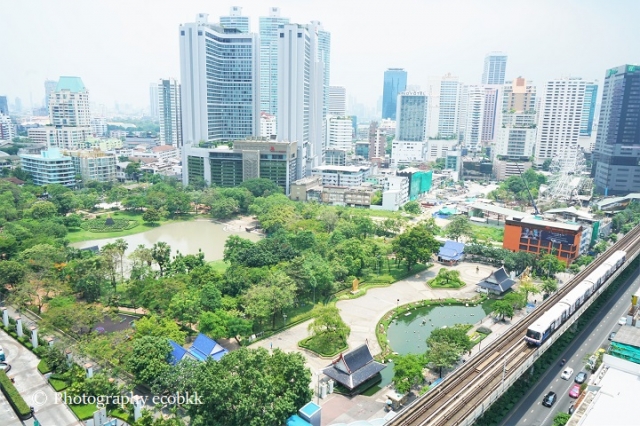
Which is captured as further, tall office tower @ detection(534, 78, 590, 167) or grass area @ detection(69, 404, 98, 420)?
tall office tower @ detection(534, 78, 590, 167)

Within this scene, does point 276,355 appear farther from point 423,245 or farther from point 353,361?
point 423,245

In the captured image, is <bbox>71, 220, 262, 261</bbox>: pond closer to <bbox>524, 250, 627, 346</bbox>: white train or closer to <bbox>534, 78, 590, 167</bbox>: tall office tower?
<bbox>524, 250, 627, 346</bbox>: white train

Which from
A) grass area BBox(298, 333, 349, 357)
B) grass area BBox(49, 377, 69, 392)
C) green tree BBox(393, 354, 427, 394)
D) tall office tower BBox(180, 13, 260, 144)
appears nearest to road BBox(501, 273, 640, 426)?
green tree BBox(393, 354, 427, 394)

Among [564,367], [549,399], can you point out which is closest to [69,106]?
[564,367]

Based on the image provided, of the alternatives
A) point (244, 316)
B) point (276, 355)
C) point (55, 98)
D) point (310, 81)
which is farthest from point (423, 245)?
point (55, 98)

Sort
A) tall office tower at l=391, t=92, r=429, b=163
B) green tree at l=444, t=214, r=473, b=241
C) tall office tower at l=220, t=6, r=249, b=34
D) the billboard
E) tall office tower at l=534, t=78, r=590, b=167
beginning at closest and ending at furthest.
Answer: the billboard < green tree at l=444, t=214, r=473, b=241 < tall office tower at l=534, t=78, r=590, b=167 < tall office tower at l=220, t=6, r=249, b=34 < tall office tower at l=391, t=92, r=429, b=163

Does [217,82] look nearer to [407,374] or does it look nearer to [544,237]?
[544,237]
